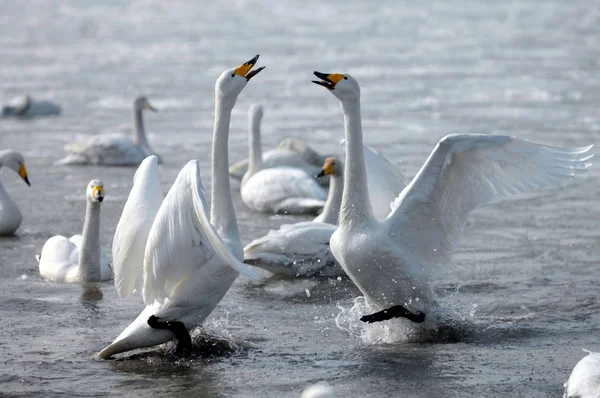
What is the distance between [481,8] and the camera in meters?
35.6

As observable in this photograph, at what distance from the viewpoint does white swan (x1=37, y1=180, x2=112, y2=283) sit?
8.43 m

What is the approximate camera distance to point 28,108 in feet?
56.8

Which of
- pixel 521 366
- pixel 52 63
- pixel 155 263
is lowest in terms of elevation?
pixel 521 366

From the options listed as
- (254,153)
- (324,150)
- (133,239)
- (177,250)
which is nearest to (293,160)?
(254,153)

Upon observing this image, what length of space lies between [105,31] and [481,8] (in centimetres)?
1224

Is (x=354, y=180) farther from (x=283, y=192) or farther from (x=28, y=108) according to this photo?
(x=28, y=108)

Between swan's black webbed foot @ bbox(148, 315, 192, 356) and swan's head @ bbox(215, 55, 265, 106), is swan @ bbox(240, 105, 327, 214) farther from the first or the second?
swan's black webbed foot @ bbox(148, 315, 192, 356)

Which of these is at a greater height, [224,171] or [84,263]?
[224,171]

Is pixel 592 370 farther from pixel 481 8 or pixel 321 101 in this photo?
pixel 481 8

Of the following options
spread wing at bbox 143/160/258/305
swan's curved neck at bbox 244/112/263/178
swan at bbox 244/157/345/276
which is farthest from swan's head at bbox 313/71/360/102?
swan's curved neck at bbox 244/112/263/178

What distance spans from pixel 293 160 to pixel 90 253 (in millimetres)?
4252

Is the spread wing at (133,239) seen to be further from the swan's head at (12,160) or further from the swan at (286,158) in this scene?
the swan at (286,158)

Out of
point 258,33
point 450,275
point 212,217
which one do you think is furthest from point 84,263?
point 258,33

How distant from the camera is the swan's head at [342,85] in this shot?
22.4ft
